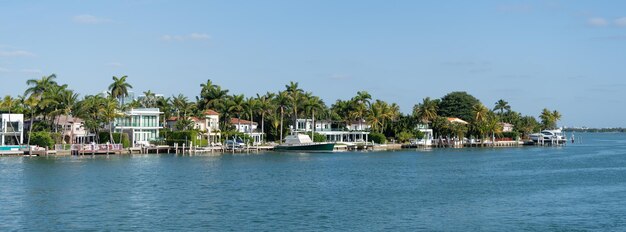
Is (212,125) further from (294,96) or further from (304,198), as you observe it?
(304,198)

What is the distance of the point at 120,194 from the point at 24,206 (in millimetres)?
7632

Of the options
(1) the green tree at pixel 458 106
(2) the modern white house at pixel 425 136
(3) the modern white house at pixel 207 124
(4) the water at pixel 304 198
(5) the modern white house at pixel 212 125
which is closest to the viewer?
(4) the water at pixel 304 198

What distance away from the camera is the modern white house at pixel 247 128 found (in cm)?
13239

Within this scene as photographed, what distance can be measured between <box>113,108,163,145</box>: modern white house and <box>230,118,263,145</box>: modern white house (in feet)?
64.0

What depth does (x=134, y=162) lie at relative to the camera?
85375 mm

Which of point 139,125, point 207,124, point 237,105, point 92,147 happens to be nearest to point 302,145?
point 237,105

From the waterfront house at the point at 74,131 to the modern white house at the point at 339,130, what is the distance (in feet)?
137

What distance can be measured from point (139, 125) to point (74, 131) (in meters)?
9.82

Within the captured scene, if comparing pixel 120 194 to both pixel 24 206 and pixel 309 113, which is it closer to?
pixel 24 206

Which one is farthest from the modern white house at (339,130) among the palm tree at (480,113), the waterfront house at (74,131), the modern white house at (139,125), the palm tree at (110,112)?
the palm tree at (110,112)

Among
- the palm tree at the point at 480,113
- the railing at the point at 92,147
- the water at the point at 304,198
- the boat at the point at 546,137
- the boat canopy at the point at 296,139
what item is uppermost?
the palm tree at the point at 480,113

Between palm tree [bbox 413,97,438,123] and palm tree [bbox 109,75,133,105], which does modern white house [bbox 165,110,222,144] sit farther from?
palm tree [bbox 413,97,438,123]

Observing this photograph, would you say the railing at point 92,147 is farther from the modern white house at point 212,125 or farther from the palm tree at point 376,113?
the palm tree at point 376,113

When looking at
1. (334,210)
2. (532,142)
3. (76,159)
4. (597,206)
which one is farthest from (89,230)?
(532,142)
